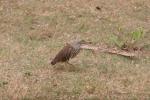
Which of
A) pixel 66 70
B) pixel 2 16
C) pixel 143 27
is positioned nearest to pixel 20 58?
pixel 66 70

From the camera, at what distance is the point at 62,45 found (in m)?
9.98

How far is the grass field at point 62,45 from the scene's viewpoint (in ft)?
25.7

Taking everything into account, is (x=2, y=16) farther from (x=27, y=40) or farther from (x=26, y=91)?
(x=26, y=91)

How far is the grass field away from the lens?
7832 millimetres

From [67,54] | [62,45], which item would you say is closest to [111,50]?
[62,45]

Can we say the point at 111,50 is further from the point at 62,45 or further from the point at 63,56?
the point at 63,56

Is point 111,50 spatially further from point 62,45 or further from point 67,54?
point 67,54

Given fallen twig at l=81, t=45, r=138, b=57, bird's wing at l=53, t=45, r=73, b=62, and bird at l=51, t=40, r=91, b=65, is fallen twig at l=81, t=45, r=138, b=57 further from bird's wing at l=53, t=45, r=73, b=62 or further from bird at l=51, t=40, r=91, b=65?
bird's wing at l=53, t=45, r=73, b=62

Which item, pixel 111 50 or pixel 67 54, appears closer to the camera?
pixel 67 54

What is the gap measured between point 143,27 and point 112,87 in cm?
334

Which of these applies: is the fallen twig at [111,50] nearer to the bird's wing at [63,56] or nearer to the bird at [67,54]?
the bird at [67,54]

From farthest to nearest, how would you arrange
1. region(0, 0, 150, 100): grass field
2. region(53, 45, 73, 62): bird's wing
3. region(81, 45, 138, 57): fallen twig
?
region(81, 45, 138, 57): fallen twig < region(53, 45, 73, 62): bird's wing < region(0, 0, 150, 100): grass field

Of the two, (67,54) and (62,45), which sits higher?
(67,54)

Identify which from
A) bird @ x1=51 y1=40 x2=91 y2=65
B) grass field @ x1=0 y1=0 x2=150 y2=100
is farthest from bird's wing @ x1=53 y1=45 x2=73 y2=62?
grass field @ x1=0 y1=0 x2=150 y2=100
